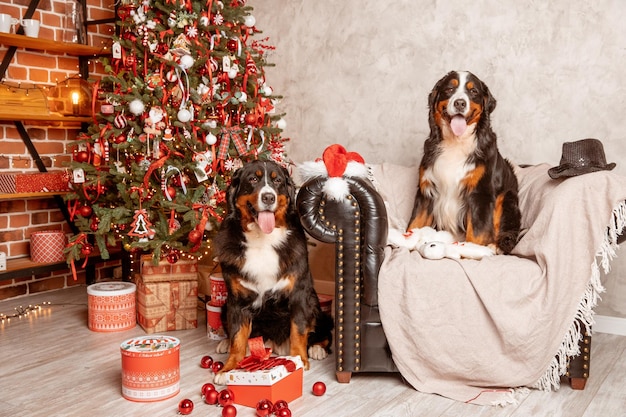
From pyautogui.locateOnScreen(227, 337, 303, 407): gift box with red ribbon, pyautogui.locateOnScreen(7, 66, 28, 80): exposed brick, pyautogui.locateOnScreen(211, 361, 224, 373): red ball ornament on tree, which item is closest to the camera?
pyautogui.locateOnScreen(227, 337, 303, 407): gift box with red ribbon

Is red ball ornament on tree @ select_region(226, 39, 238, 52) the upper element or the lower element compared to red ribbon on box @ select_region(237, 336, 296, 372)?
upper

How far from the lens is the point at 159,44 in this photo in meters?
3.74

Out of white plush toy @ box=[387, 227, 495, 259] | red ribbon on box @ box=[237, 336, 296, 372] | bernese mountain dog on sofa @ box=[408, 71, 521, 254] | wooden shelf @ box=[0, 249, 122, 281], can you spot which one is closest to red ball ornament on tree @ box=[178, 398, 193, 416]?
red ribbon on box @ box=[237, 336, 296, 372]

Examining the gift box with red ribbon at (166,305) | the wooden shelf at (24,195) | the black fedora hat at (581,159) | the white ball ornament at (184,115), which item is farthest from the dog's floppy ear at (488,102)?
the wooden shelf at (24,195)

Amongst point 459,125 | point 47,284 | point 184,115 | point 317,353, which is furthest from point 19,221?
point 459,125

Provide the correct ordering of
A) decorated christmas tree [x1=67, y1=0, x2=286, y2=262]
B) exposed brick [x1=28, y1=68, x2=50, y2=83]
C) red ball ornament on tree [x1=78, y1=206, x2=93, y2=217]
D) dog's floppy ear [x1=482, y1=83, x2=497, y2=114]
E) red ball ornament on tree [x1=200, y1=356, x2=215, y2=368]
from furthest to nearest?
1. exposed brick [x1=28, y1=68, x2=50, y2=83]
2. red ball ornament on tree [x1=78, y1=206, x2=93, y2=217]
3. decorated christmas tree [x1=67, y1=0, x2=286, y2=262]
4. dog's floppy ear [x1=482, y1=83, x2=497, y2=114]
5. red ball ornament on tree [x1=200, y1=356, x2=215, y2=368]

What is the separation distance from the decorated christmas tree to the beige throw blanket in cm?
150

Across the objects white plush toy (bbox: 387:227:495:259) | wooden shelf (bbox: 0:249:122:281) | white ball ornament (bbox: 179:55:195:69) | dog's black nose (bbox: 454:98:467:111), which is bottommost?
→ wooden shelf (bbox: 0:249:122:281)

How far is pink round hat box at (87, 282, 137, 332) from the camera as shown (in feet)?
11.4

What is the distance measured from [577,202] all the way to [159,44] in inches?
104

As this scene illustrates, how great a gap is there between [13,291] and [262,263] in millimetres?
2521

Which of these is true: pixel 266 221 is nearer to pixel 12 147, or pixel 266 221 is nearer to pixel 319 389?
pixel 319 389

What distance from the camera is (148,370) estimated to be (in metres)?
2.47

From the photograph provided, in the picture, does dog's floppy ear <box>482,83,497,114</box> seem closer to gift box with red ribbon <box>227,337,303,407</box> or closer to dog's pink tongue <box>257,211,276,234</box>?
dog's pink tongue <box>257,211,276,234</box>
